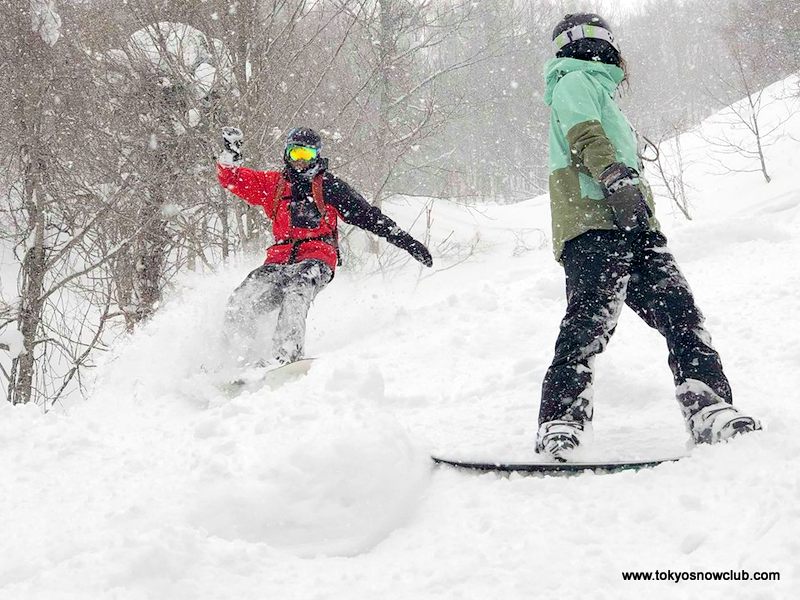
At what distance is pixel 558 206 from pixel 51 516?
2050 millimetres

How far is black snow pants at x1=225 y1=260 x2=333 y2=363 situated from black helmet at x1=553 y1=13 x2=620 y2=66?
2554mm

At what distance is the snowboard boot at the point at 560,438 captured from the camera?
225 centimetres

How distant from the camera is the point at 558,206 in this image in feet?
8.43

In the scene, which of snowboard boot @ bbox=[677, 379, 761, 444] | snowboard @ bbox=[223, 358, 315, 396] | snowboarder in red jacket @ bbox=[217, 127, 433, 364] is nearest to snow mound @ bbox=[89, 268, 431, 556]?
snowboard @ bbox=[223, 358, 315, 396]

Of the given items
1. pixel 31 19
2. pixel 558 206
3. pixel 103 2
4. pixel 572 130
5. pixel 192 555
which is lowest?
pixel 192 555

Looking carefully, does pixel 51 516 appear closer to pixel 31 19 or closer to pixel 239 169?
pixel 239 169

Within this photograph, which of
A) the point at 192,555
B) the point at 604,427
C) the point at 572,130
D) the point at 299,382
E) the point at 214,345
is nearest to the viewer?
the point at 192,555

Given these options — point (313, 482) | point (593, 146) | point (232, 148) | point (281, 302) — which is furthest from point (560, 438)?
point (232, 148)

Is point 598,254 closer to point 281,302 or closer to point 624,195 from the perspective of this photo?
point 624,195

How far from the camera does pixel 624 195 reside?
231 centimetres

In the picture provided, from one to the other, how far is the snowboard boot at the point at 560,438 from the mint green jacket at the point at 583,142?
690mm

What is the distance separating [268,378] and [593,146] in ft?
7.72


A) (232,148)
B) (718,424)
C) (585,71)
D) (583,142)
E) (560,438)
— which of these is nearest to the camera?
(718,424)

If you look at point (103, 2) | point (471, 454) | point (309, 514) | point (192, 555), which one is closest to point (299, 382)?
point (471, 454)
